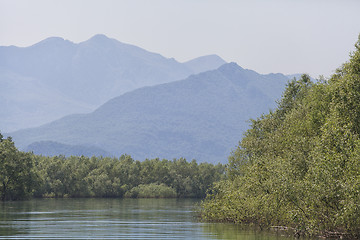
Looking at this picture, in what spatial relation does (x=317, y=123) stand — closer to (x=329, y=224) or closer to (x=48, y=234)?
(x=329, y=224)

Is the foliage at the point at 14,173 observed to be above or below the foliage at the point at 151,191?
above

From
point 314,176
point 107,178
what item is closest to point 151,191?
point 107,178

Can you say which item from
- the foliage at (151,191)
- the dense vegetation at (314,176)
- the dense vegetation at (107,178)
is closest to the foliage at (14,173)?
the dense vegetation at (107,178)

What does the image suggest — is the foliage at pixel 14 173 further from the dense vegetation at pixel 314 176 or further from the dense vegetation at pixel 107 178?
the dense vegetation at pixel 314 176

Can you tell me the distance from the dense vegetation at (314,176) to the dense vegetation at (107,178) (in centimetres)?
6343

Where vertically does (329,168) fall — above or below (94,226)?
above

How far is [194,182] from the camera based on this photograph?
185 m

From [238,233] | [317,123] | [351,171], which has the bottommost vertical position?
[238,233]

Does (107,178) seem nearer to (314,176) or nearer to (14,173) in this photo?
(14,173)

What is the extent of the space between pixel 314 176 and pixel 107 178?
128077mm

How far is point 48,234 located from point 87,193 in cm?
11440

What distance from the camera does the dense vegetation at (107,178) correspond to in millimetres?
123200

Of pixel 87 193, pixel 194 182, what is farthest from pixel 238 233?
pixel 194 182

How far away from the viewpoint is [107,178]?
16762 centimetres
